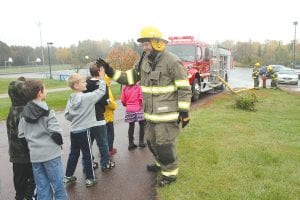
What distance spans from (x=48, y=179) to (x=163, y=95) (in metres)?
1.87

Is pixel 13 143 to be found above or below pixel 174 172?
→ above

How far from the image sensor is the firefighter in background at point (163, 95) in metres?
4.92

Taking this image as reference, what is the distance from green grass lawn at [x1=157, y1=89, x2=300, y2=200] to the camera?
4.82 metres

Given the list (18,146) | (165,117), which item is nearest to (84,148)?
(18,146)

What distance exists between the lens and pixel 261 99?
587 inches

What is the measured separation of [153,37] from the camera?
4.92m

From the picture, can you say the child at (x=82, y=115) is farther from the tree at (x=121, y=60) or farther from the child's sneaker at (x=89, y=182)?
the tree at (x=121, y=60)

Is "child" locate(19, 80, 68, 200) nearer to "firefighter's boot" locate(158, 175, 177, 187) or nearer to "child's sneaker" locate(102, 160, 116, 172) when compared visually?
"firefighter's boot" locate(158, 175, 177, 187)

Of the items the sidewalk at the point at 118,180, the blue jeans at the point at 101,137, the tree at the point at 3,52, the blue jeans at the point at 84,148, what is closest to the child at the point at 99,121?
the blue jeans at the point at 101,137

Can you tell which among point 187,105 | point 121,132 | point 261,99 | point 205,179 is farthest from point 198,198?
point 261,99

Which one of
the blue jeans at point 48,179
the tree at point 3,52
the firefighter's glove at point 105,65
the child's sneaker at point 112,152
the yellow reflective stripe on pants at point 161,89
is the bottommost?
the child's sneaker at point 112,152

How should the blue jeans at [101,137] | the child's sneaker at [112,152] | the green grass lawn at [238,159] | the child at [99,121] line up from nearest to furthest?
the green grass lawn at [238,159], the child at [99,121], the blue jeans at [101,137], the child's sneaker at [112,152]

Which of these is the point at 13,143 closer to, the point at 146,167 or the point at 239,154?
the point at 146,167

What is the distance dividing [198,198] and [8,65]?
3758 inches
